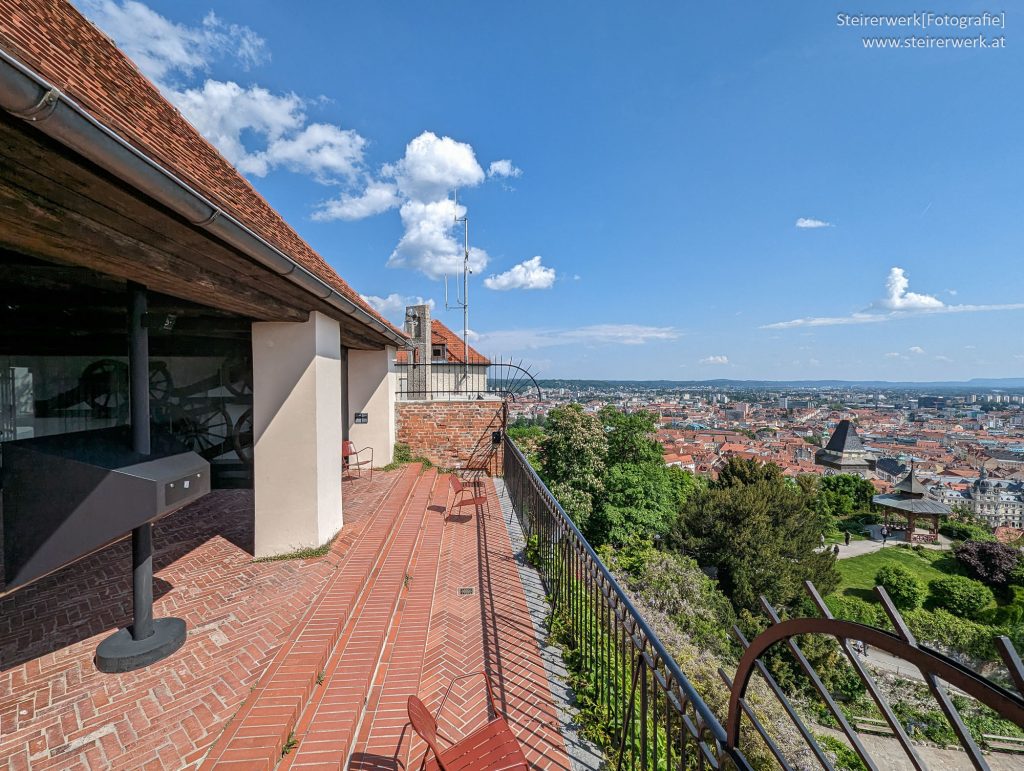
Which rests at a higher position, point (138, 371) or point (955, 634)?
point (138, 371)

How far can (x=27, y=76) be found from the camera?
5.59 feet

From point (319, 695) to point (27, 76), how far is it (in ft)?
12.1

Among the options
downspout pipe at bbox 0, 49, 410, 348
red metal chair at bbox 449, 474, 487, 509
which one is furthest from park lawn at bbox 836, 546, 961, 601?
downspout pipe at bbox 0, 49, 410, 348

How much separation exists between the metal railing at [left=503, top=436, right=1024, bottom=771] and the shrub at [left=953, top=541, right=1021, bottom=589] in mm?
26290

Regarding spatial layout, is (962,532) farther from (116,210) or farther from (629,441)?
(116,210)

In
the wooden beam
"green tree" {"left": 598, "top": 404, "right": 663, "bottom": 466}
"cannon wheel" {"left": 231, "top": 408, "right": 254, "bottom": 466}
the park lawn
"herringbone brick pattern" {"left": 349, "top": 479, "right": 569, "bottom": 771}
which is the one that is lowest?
the park lawn

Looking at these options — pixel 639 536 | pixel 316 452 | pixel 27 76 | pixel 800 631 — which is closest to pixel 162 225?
pixel 27 76

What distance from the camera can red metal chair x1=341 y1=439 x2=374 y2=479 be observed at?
→ 9.14 metres

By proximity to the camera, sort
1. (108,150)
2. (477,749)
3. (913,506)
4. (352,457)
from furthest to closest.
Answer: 1. (913,506)
2. (352,457)
3. (477,749)
4. (108,150)

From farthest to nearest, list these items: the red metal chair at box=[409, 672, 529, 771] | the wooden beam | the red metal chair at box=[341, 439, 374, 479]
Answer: the red metal chair at box=[341, 439, 374, 479]
the red metal chair at box=[409, 672, 529, 771]
the wooden beam

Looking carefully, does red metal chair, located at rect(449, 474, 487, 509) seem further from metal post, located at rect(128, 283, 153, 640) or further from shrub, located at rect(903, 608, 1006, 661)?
shrub, located at rect(903, 608, 1006, 661)

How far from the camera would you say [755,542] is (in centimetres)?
1573

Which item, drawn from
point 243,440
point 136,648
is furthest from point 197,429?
point 136,648

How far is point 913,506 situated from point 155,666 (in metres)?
39.4
